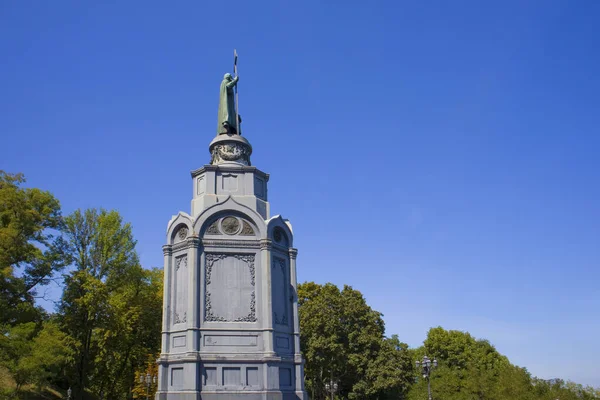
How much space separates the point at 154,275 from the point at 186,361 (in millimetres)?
19367

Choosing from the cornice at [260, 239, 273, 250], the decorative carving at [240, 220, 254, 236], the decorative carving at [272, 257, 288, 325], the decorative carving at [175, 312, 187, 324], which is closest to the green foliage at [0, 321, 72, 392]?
the decorative carving at [175, 312, 187, 324]

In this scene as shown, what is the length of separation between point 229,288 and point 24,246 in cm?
1337

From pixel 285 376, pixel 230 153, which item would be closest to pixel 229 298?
pixel 285 376

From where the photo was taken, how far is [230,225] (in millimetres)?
18312

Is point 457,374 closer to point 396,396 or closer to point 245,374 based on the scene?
point 396,396

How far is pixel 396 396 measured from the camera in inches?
1428

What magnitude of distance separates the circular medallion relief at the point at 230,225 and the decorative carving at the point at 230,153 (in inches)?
109

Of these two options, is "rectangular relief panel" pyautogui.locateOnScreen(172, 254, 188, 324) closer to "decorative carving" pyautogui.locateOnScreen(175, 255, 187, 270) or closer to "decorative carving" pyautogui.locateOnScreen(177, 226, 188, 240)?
"decorative carving" pyautogui.locateOnScreen(175, 255, 187, 270)

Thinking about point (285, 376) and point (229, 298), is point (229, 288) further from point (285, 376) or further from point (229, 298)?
point (285, 376)

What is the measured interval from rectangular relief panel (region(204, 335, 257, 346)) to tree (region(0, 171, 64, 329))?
1132 cm

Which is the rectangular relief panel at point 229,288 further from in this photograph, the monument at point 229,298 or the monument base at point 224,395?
the monument base at point 224,395

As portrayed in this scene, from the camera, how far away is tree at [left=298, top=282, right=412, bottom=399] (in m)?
34.7

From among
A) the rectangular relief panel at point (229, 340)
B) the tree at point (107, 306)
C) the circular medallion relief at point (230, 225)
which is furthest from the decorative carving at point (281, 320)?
the tree at point (107, 306)

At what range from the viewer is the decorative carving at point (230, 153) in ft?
66.0
